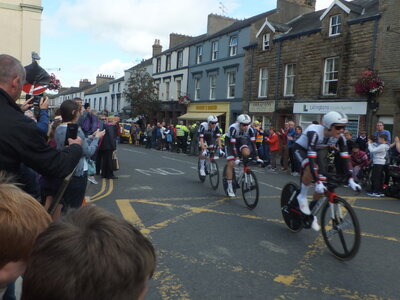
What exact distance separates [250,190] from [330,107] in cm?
1495

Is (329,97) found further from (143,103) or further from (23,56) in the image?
(143,103)

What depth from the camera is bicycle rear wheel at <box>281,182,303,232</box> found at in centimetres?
597

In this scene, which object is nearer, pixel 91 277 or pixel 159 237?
pixel 91 277

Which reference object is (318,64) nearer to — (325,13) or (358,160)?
(325,13)

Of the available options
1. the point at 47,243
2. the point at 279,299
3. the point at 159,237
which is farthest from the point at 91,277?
the point at 159,237

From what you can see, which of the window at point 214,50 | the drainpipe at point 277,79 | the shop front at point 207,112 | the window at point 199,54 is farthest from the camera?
the window at point 199,54

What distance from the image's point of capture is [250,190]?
779 centimetres

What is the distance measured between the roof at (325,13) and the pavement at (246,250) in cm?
1437

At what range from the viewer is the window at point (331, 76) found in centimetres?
2125

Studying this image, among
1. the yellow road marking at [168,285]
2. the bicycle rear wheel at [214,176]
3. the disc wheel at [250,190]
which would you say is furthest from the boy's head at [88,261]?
the bicycle rear wheel at [214,176]

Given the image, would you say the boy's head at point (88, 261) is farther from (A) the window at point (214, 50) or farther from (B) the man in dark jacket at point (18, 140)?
(A) the window at point (214, 50)

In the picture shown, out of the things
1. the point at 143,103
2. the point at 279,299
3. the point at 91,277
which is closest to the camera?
the point at 91,277

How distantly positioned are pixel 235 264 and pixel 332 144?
7.78 ft

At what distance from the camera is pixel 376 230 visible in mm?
6387
